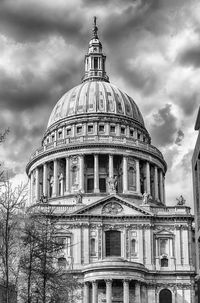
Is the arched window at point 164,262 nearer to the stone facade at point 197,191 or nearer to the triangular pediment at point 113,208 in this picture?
the triangular pediment at point 113,208

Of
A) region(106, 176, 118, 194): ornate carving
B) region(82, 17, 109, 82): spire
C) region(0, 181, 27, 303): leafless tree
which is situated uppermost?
region(82, 17, 109, 82): spire

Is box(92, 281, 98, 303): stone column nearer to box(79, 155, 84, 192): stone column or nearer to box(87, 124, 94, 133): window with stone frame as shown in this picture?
box(79, 155, 84, 192): stone column

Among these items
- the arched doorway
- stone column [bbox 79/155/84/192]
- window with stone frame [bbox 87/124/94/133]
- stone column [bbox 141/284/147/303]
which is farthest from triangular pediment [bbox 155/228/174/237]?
window with stone frame [bbox 87/124/94/133]

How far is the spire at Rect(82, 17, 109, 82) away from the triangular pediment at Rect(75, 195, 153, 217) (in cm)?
3768

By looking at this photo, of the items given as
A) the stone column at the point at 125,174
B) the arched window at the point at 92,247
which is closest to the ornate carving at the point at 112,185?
the stone column at the point at 125,174

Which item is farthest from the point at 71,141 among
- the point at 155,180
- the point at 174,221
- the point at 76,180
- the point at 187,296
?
the point at 187,296

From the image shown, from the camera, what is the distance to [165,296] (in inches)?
3632

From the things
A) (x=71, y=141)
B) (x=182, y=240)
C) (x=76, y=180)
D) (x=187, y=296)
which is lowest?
(x=187, y=296)

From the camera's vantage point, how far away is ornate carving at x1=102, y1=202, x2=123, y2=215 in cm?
9610

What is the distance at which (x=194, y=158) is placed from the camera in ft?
200

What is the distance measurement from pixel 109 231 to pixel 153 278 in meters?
9.01

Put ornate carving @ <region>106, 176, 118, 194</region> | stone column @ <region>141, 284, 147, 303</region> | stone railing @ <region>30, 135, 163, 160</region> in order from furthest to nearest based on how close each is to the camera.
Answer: stone railing @ <region>30, 135, 163, 160</region>
ornate carving @ <region>106, 176, 118, 194</region>
stone column @ <region>141, 284, 147, 303</region>

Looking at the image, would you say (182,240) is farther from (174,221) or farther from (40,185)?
(40,185)

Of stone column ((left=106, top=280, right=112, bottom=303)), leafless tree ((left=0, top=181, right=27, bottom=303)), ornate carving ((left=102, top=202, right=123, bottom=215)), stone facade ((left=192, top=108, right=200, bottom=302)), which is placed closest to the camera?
leafless tree ((left=0, top=181, right=27, bottom=303))
